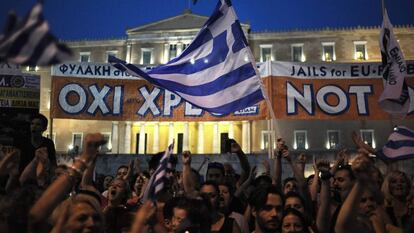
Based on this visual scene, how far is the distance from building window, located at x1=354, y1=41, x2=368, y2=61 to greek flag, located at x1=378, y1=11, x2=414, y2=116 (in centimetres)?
3942

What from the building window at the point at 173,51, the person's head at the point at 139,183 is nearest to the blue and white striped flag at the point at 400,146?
the person's head at the point at 139,183

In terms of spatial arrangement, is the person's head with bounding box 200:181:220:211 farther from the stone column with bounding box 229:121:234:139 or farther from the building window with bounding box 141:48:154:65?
the building window with bounding box 141:48:154:65

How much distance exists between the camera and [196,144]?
45.6 m

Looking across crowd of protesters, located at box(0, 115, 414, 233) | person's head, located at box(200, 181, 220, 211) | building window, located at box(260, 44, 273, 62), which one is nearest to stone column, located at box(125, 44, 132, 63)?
building window, located at box(260, 44, 273, 62)

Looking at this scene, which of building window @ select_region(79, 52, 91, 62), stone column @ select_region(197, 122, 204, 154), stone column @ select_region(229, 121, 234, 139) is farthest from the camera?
building window @ select_region(79, 52, 91, 62)

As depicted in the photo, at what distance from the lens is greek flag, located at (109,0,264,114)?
6906mm

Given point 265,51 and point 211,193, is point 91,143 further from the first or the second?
point 265,51

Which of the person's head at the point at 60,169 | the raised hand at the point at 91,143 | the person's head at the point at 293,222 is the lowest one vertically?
the person's head at the point at 293,222

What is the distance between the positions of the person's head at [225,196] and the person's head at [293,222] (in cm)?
115

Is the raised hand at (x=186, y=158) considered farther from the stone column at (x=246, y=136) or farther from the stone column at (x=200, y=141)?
the stone column at (x=200, y=141)

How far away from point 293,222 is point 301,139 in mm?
39188

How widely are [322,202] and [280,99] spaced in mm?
7344

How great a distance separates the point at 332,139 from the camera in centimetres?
4106

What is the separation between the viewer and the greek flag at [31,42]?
180cm
